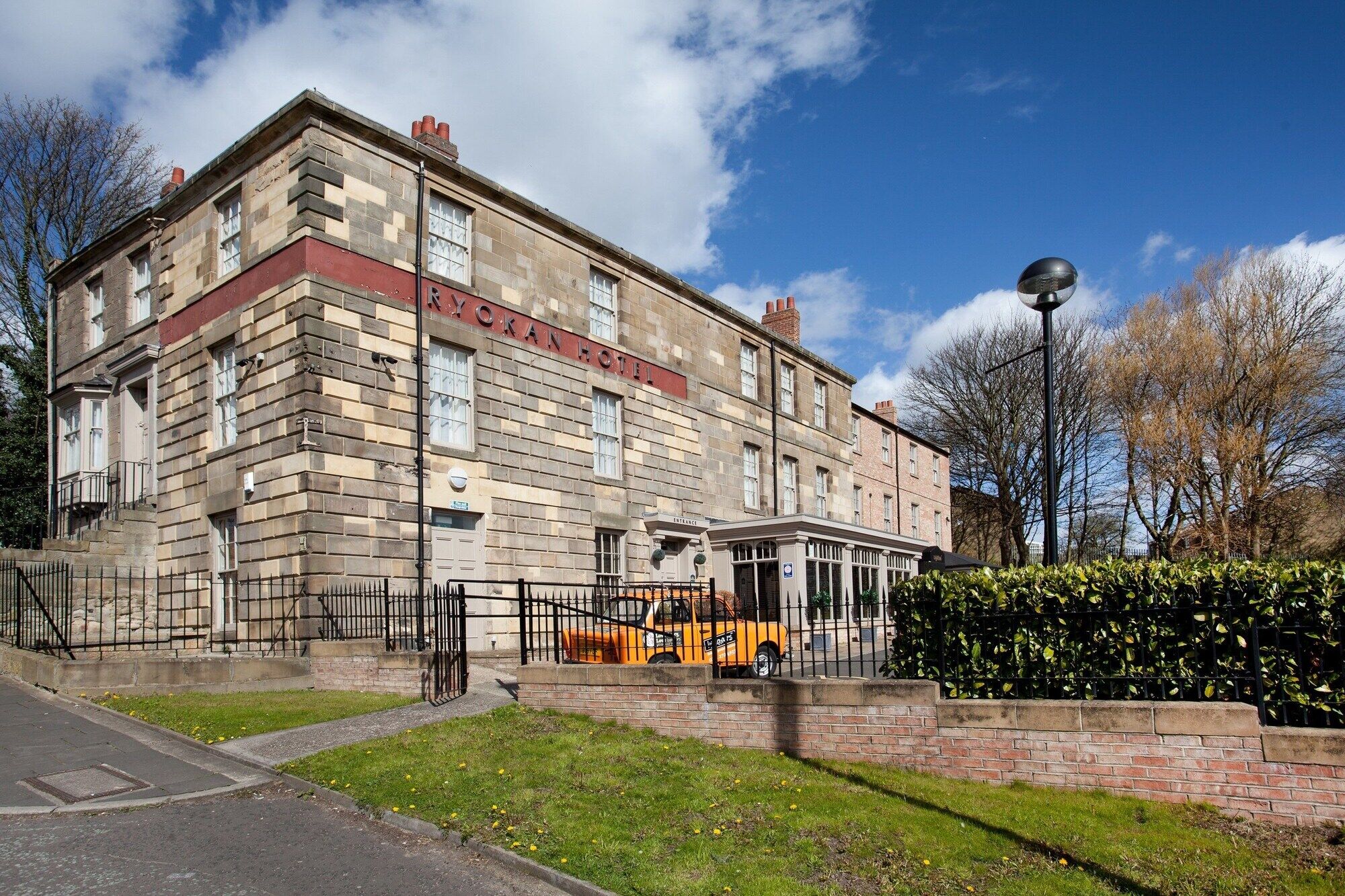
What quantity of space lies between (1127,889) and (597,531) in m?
15.4

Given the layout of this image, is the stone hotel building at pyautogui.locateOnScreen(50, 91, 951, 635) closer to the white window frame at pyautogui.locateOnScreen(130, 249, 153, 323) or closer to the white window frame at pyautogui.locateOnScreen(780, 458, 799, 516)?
the white window frame at pyautogui.locateOnScreen(130, 249, 153, 323)

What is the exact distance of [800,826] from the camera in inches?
268

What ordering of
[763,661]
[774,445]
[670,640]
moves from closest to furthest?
[670,640] < [763,661] < [774,445]

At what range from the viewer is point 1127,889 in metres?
5.79

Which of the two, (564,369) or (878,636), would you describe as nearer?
(564,369)

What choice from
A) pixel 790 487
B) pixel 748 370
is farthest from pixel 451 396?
pixel 790 487

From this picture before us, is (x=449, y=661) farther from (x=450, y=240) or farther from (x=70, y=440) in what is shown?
(x=70, y=440)

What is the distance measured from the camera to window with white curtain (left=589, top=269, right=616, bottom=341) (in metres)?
21.5

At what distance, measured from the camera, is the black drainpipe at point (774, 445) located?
27766 millimetres

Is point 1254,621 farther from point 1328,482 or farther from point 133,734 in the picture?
point 1328,482

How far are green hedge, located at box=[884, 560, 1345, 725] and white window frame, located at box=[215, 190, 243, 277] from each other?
46.0 ft

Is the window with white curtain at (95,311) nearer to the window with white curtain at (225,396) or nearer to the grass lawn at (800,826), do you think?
the window with white curtain at (225,396)

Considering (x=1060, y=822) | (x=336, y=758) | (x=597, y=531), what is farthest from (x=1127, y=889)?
(x=597, y=531)

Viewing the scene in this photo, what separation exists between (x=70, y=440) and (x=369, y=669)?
12833 mm
